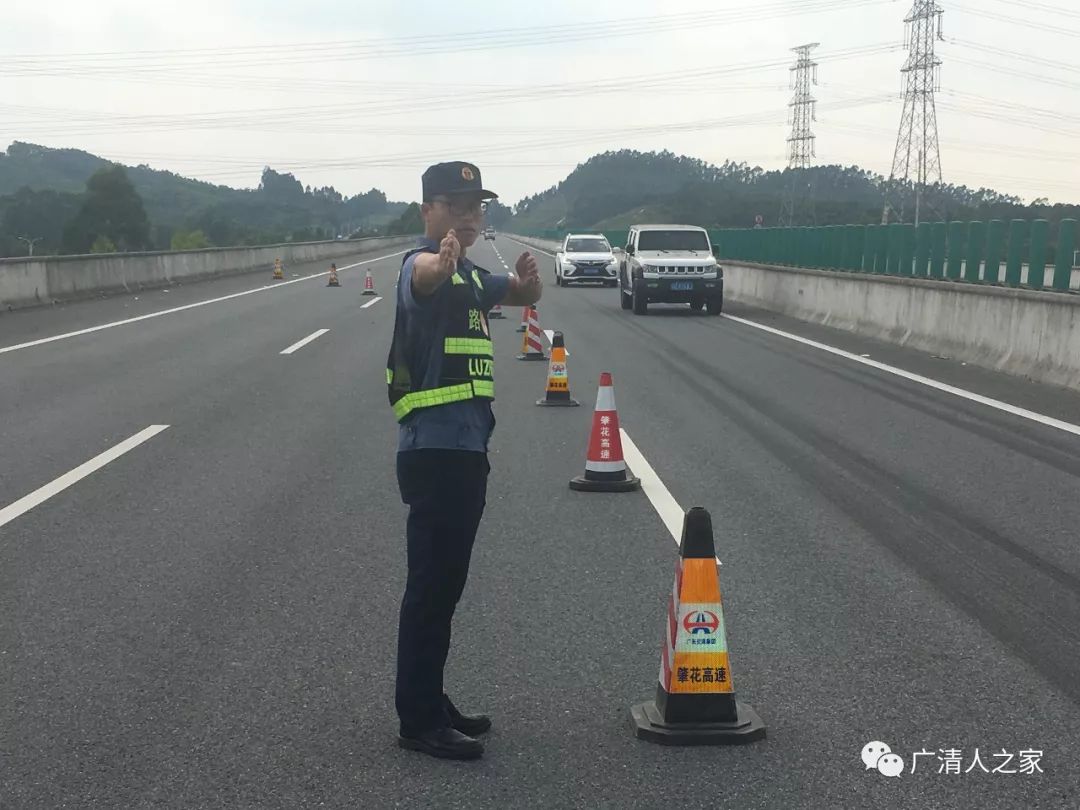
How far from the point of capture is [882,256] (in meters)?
21.4

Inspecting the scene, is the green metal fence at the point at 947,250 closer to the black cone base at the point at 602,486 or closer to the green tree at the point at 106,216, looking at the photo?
the black cone base at the point at 602,486

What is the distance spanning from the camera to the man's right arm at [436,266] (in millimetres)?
3723

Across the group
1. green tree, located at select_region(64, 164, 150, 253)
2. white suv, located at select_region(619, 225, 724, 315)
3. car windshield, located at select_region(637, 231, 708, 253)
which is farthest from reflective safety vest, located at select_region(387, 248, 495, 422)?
green tree, located at select_region(64, 164, 150, 253)

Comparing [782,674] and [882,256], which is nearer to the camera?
[782,674]

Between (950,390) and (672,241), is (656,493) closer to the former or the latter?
(950,390)

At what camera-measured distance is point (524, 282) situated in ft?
13.7

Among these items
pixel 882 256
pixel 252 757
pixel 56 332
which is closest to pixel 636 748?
pixel 252 757

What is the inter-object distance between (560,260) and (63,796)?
36.6 metres

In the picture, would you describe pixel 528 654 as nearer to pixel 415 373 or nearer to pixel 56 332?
pixel 415 373

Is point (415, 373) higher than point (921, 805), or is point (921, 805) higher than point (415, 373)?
point (415, 373)

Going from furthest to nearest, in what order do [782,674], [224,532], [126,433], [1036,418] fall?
[1036,418] → [126,433] → [224,532] → [782,674]

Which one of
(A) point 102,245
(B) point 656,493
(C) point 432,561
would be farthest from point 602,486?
(A) point 102,245

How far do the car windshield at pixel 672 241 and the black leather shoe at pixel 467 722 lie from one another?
74.1 feet

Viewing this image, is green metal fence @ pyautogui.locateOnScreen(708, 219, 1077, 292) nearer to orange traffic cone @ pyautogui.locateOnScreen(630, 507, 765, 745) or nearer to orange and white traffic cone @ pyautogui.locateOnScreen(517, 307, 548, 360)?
orange and white traffic cone @ pyautogui.locateOnScreen(517, 307, 548, 360)
